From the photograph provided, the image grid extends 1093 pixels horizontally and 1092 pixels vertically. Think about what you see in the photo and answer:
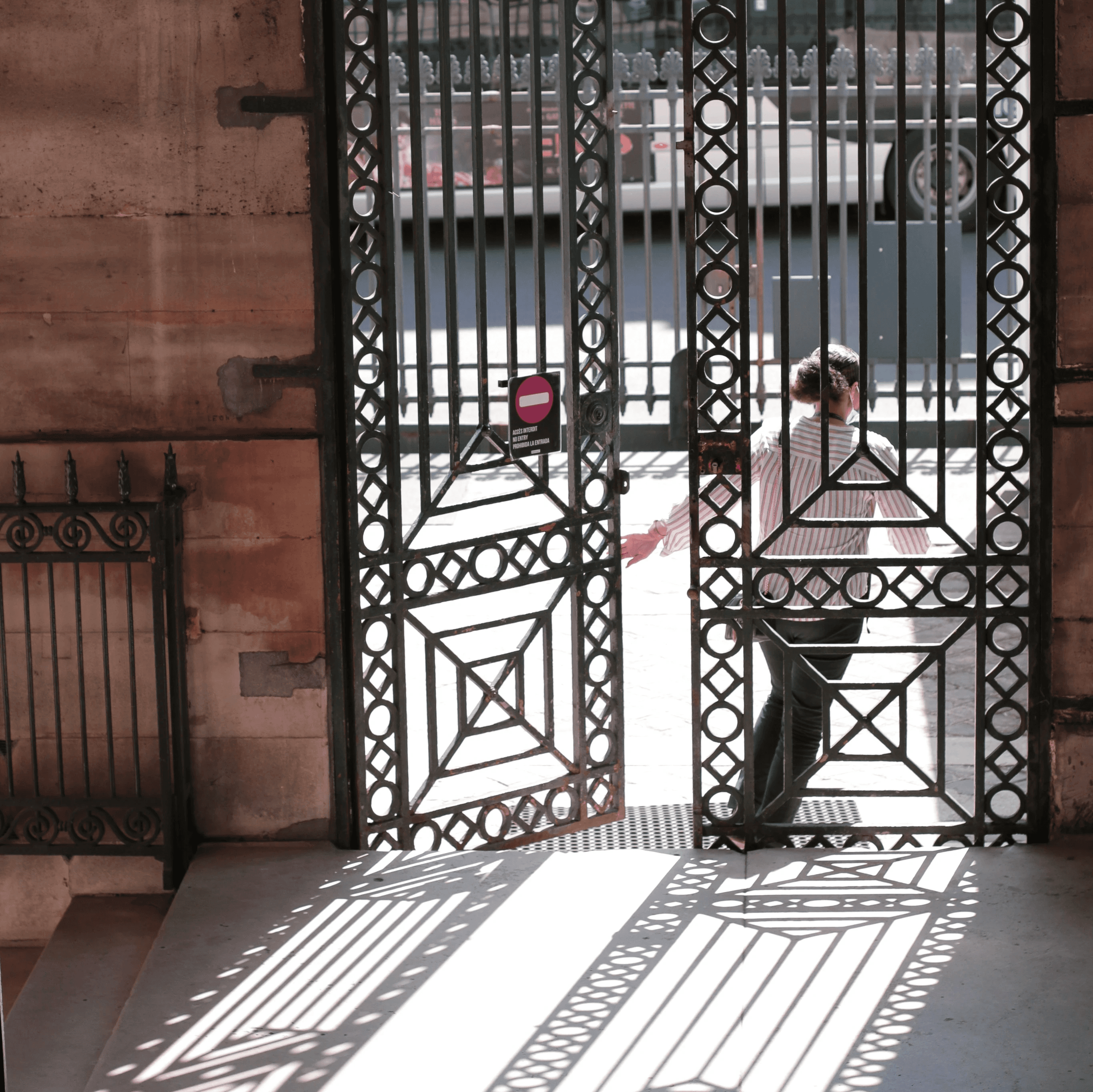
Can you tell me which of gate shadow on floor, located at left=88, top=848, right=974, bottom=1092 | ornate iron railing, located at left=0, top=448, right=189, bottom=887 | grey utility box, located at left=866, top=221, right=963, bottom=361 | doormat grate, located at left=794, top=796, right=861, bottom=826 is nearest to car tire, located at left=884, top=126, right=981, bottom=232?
grey utility box, located at left=866, top=221, right=963, bottom=361

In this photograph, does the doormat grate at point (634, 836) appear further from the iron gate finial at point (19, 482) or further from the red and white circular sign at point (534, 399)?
the iron gate finial at point (19, 482)

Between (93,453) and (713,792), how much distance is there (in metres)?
2.50

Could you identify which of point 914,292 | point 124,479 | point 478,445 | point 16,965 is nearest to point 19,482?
point 124,479

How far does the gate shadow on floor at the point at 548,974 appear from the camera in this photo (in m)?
4.01

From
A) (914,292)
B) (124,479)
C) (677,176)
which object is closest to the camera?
(124,479)

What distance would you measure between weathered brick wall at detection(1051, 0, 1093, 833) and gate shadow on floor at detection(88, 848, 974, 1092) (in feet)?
1.76

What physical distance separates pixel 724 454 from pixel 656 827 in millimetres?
1589

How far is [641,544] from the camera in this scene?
5.69 metres

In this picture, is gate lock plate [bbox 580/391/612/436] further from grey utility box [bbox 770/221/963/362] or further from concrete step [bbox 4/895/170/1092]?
grey utility box [bbox 770/221/963/362]

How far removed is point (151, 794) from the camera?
5.38m

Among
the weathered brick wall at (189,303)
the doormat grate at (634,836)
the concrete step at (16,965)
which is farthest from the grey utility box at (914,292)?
the concrete step at (16,965)

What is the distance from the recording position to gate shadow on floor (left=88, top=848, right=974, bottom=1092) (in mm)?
4012

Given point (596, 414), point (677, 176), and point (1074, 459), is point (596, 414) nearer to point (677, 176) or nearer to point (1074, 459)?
point (1074, 459)

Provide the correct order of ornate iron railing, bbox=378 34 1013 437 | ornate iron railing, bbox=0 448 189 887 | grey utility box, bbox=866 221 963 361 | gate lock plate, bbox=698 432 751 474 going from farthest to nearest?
grey utility box, bbox=866 221 963 361
ornate iron railing, bbox=378 34 1013 437
gate lock plate, bbox=698 432 751 474
ornate iron railing, bbox=0 448 189 887
